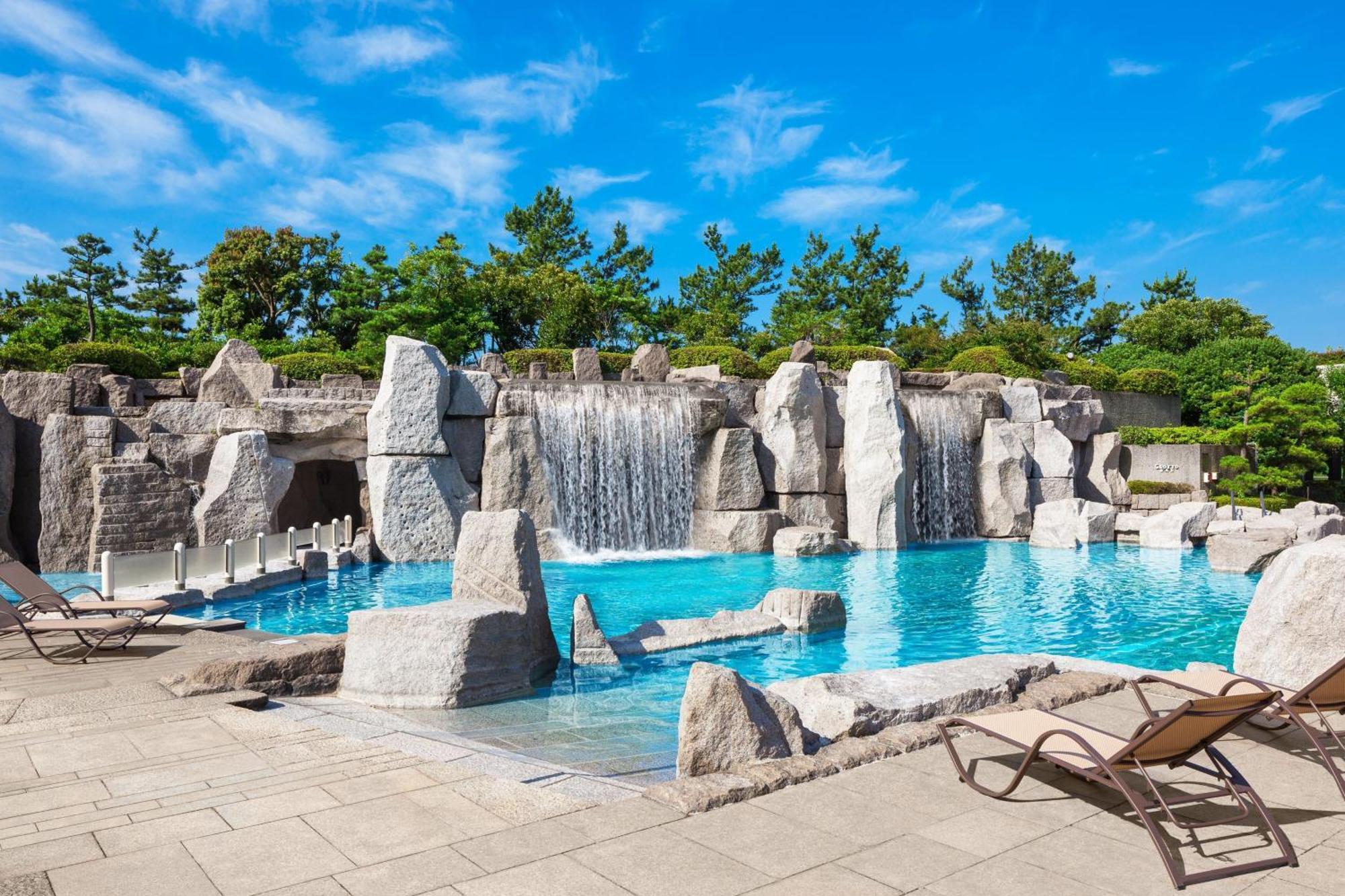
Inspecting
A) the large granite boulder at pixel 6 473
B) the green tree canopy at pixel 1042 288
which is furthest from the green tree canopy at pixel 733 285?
the large granite boulder at pixel 6 473

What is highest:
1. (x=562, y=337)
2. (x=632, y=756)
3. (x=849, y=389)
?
(x=562, y=337)

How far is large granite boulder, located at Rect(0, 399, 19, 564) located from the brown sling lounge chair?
1500 cm

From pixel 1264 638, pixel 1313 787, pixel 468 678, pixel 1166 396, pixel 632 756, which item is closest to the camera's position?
pixel 1313 787

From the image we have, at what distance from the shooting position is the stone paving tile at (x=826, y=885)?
2816mm

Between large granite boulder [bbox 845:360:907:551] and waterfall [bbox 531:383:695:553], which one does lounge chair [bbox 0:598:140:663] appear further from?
large granite boulder [bbox 845:360:907:551]

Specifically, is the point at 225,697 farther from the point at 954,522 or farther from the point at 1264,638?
the point at 954,522

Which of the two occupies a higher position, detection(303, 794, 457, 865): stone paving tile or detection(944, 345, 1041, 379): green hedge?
detection(944, 345, 1041, 379): green hedge

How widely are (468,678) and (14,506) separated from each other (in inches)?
478

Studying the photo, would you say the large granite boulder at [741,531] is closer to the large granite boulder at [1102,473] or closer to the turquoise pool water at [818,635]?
the turquoise pool water at [818,635]

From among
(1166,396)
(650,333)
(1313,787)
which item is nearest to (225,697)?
(1313,787)

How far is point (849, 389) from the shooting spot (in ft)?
60.9

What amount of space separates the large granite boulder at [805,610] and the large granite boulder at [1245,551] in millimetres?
7858

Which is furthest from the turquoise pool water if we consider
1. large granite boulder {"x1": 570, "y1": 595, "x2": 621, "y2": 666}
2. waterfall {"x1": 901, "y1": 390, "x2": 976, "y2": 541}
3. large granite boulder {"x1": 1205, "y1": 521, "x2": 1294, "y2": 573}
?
waterfall {"x1": 901, "y1": 390, "x2": 976, "y2": 541}

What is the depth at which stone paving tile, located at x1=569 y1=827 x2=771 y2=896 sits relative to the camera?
2.84 metres
